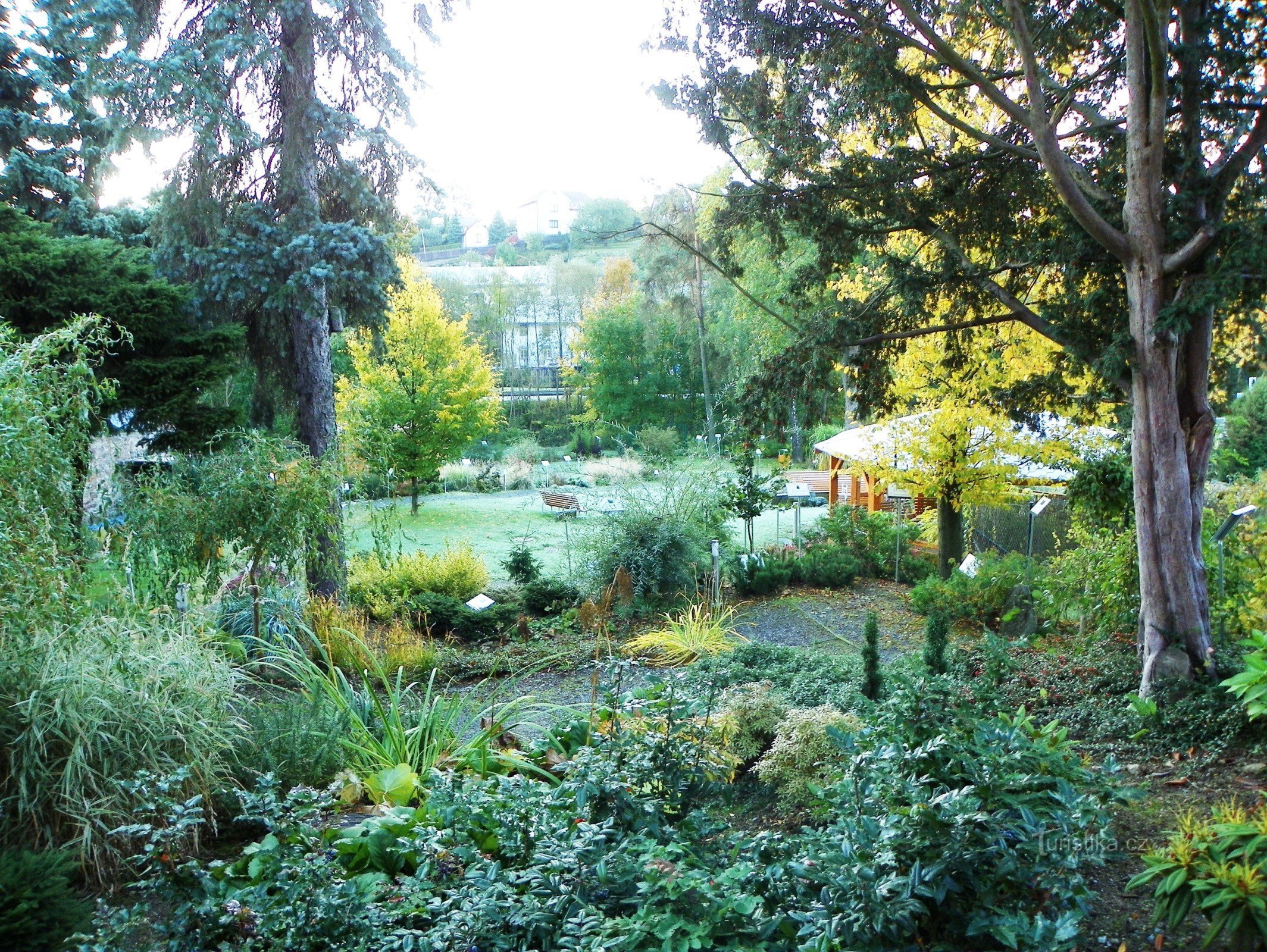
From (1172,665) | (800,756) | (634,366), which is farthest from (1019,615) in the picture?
(634,366)

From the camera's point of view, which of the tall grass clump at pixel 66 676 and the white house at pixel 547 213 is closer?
the tall grass clump at pixel 66 676

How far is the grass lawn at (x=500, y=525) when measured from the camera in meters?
13.0

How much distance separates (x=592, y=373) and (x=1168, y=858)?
31.4 meters

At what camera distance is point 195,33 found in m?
10.2

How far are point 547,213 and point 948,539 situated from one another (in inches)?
2030

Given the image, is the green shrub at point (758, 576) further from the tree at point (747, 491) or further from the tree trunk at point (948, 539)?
the tree trunk at point (948, 539)

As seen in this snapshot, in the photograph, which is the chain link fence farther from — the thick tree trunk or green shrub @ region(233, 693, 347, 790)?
green shrub @ region(233, 693, 347, 790)

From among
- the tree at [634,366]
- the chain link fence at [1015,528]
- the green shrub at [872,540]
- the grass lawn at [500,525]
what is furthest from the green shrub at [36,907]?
the tree at [634,366]

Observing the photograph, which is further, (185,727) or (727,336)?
(727,336)

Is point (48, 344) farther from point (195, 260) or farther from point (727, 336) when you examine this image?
point (727, 336)

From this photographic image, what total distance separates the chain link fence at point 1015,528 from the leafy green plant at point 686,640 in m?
3.84

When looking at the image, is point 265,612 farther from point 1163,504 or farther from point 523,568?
point 1163,504

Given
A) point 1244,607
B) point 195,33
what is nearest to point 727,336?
point 195,33

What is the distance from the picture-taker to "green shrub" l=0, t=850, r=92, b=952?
2510 millimetres
